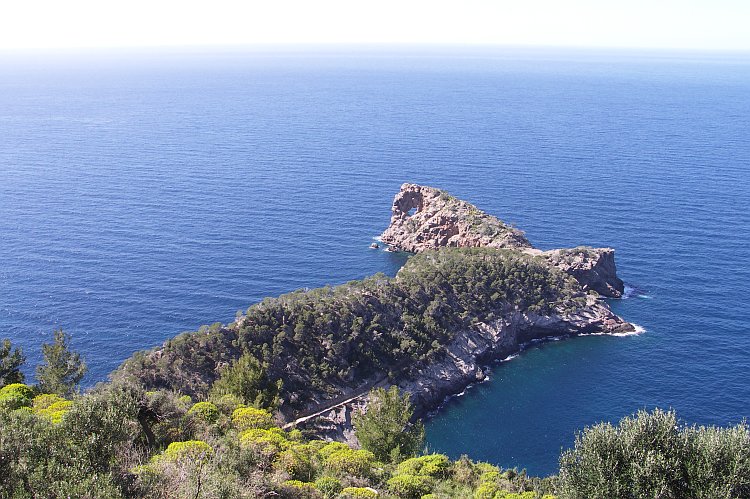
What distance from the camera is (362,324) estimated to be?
263 feet

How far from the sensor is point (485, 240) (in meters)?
111

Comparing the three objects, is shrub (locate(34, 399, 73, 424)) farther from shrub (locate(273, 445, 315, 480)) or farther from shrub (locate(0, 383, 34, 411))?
shrub (locate(273, 445, 315, 480))

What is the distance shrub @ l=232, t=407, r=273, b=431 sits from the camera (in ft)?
156

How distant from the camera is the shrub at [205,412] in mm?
46500

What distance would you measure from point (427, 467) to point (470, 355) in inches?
1509

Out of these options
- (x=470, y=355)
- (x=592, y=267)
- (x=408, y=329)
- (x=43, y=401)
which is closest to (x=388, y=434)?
(x=408, y=329)

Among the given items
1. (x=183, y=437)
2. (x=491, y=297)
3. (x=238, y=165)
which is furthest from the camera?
(x=238, y=165)

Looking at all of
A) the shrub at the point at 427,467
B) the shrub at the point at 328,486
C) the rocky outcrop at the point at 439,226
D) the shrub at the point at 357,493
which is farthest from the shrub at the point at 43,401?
the rocky outcrop at the point at 439,226

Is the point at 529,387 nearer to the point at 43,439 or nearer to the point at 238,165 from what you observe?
the point at 43,439

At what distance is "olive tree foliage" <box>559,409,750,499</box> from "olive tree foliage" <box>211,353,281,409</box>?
3433cm

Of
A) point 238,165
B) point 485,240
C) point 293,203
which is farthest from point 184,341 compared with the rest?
point 238,165

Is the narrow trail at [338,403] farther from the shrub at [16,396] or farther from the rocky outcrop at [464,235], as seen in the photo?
the rocky outcrop at [464,235]

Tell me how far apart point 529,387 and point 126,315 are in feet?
183

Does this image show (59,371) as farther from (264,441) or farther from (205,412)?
(264,441)
